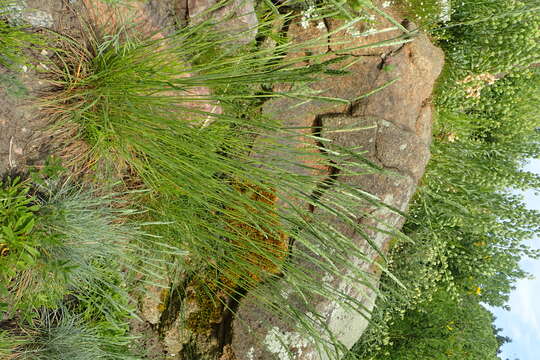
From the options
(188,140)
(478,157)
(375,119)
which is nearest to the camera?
(188,140)

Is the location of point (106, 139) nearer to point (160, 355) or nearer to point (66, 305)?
point (66, 305)

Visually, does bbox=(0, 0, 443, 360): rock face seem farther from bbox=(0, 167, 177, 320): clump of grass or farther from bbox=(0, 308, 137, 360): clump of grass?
bbox=(0, 167, 177, 320): clump of grass

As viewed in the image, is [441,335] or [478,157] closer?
[478,157]

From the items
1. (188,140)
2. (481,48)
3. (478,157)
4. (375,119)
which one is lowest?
(188,140)

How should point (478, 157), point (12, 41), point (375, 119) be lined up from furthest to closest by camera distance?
1. point (478, 157)
2. point (375, 119)
3. point (12, 41)

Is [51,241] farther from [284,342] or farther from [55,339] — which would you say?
[284,342]

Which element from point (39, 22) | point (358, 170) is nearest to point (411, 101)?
point (358, 170)

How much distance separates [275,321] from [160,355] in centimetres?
74

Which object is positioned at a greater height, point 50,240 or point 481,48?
point 481,48

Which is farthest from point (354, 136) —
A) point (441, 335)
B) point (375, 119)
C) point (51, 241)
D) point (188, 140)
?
point (441, 335)

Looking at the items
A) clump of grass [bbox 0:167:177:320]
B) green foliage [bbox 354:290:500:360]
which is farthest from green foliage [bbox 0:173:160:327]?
green foliage [bbox 354:290:500:360]

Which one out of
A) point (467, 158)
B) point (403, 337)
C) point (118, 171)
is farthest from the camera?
point (403, 337)

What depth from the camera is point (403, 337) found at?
4039 mm

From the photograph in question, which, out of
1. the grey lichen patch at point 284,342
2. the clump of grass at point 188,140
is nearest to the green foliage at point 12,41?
the clump of grass at point 188,140
